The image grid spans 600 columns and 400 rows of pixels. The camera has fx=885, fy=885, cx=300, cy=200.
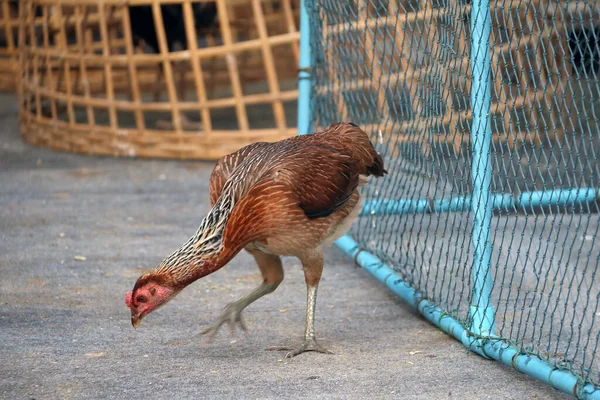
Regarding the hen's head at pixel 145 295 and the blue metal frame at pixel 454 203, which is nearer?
the hen's head at pixel 145 295

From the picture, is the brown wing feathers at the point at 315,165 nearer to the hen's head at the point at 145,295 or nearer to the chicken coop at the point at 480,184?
the chicken coop at the point at 480,184

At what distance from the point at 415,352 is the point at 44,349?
1514 mm

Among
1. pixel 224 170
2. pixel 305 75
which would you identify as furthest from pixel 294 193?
pixel 305 75

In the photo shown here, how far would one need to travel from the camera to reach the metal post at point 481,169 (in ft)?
11.6

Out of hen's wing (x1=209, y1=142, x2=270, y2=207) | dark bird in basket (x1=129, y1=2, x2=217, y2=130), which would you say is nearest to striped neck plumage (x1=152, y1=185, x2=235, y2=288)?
hen's wing (x1=209, y1=142, x2=270, y2=207)

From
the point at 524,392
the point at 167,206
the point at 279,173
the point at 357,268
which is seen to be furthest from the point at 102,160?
the point at 524,392

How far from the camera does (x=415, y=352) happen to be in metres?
3.62

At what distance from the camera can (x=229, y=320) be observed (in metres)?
3.70

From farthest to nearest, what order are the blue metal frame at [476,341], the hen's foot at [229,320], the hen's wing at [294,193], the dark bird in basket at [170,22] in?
the dark bird in basket at [170,22]
the hen's foot at [229,320]
the hen's wing at [294,193]
the blue metal frame at [476,341]

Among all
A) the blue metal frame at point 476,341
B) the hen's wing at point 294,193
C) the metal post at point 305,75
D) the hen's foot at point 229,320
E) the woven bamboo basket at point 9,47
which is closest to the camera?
the blue metal frame at point 476,341

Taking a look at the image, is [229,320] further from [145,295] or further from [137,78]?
[137,78]

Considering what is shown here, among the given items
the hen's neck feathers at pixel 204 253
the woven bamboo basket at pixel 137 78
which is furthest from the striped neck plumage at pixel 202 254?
the woven bamboo basket at pixel 137 78

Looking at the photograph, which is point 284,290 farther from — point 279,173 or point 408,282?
point 279,173

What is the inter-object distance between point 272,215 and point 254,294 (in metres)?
0.52
